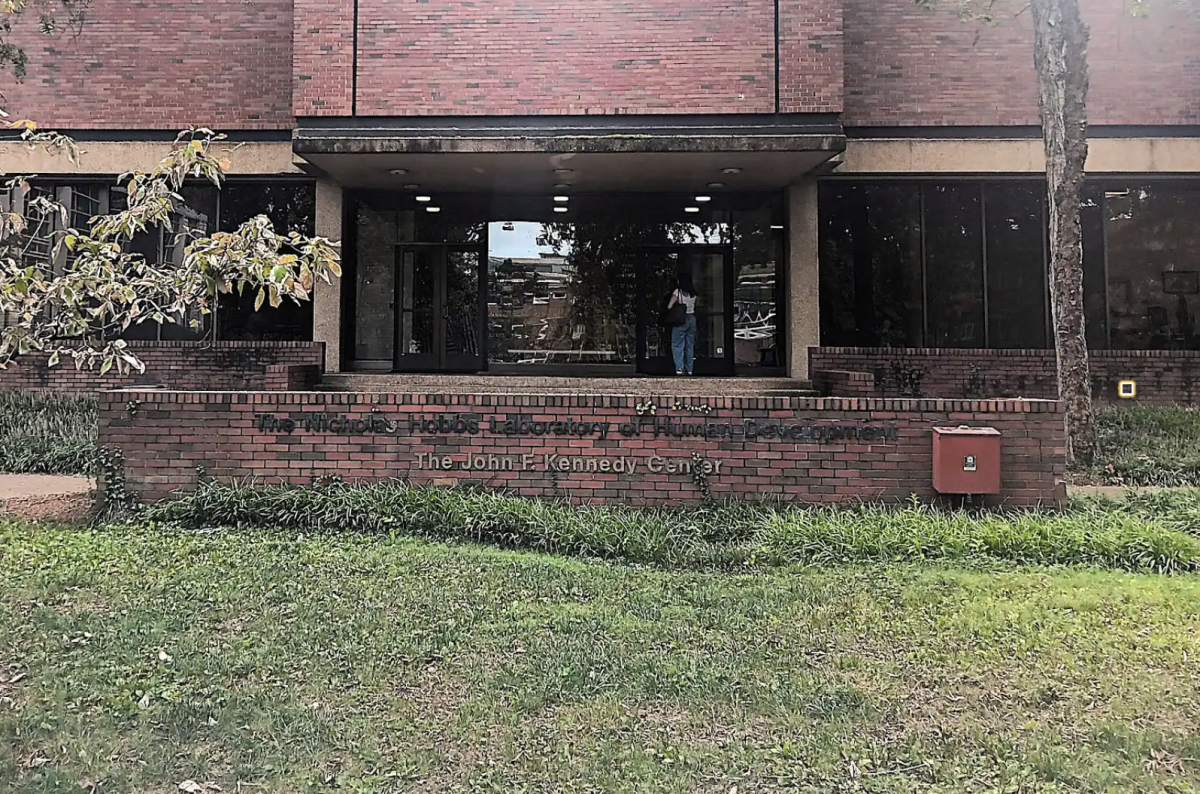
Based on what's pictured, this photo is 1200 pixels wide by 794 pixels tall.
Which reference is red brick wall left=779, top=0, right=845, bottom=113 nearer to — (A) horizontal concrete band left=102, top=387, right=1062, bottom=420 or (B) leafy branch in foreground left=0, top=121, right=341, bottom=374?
(A) horizontal concrete band left=102, top=387, right=1062, bottom=420

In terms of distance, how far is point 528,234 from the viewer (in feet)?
48.1

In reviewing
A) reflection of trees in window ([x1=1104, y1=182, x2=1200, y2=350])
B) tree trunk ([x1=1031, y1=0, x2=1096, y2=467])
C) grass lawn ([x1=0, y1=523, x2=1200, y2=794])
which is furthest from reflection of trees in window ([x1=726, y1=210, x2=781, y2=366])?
grass lawn ([x1=0, y1=523, x2=1200, y2=794])

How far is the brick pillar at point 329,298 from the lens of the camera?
13359 mm

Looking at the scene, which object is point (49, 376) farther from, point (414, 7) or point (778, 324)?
point (778, 324)

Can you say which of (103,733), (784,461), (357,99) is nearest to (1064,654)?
(784,461)

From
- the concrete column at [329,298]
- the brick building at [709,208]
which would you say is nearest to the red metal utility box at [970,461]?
the brick building at [709,208]

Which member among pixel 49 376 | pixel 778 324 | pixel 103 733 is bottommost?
pixel 103 733

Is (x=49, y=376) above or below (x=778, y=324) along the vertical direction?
below

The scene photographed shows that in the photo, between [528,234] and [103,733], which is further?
[528,234]

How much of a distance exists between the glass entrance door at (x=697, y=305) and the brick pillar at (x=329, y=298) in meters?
5.12

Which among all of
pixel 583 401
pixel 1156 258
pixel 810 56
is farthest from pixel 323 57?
pixel 1156 258

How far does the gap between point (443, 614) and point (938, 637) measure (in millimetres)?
2626

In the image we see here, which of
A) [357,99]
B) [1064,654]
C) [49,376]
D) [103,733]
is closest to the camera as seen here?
[103,733]

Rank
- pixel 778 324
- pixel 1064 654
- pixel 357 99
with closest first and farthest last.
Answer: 1. pixel 1064 654
2. pixel 357 99
3. pixel 778 324
